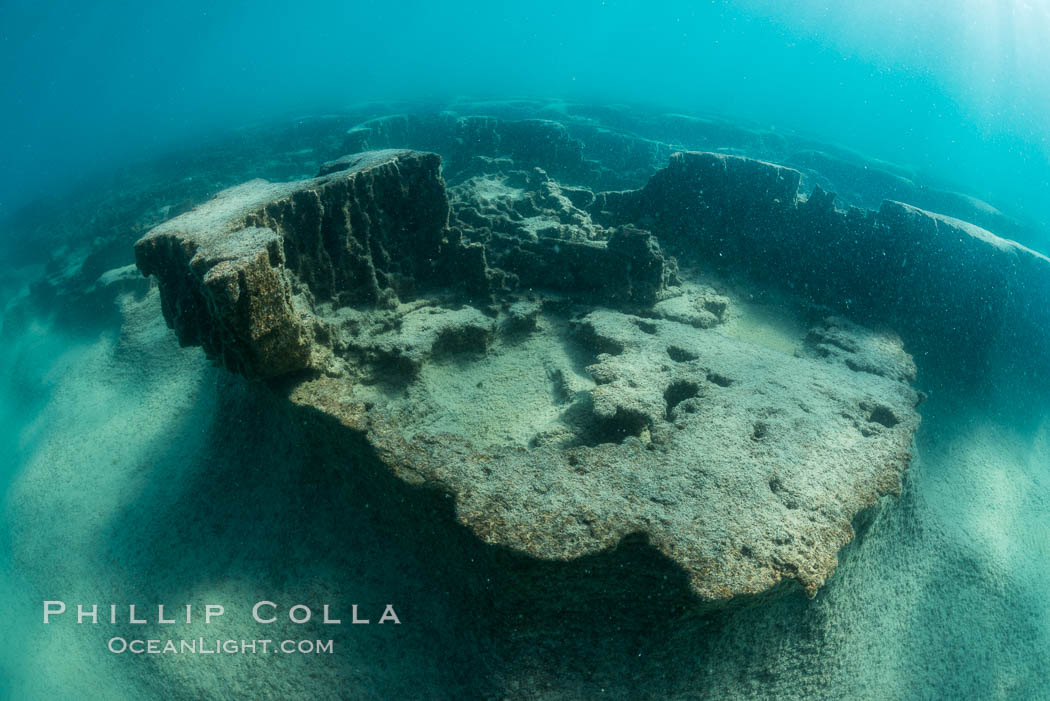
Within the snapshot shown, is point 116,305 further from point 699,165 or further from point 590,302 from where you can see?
point 699,165

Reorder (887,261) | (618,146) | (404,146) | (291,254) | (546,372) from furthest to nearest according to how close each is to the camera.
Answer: (404,146)
(618,146)
(887,261)
(291,254)
(546,372)

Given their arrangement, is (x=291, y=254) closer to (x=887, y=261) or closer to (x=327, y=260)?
(x=327, y=260)

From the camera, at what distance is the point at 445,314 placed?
6520mm

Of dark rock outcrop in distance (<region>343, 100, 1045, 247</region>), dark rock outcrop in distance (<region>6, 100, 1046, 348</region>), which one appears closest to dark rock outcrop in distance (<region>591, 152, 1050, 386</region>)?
dark rock outcrop in distance (<region>6, 100, 1046, 348</region>)

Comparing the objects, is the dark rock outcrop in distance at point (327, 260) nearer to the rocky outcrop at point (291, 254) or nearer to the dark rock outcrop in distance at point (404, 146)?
the rocky outcrop at point (291, 254)

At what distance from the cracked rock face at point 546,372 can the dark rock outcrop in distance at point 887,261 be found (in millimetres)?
1535

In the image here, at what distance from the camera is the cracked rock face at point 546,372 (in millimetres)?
3557

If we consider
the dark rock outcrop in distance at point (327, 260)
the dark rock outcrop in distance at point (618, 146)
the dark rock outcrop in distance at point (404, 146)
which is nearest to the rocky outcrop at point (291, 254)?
the dark rock outcrop in distance at point (327, 260)

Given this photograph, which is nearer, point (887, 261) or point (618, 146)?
point (887, 261)

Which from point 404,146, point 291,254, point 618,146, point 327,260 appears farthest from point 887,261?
point 404,146

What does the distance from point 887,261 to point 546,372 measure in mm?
7002

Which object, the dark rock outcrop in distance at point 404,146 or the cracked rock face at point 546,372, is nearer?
the cracked rock face at point 546,372

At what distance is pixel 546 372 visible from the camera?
233 inches

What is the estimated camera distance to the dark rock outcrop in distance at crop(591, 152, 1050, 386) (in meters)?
8.17
